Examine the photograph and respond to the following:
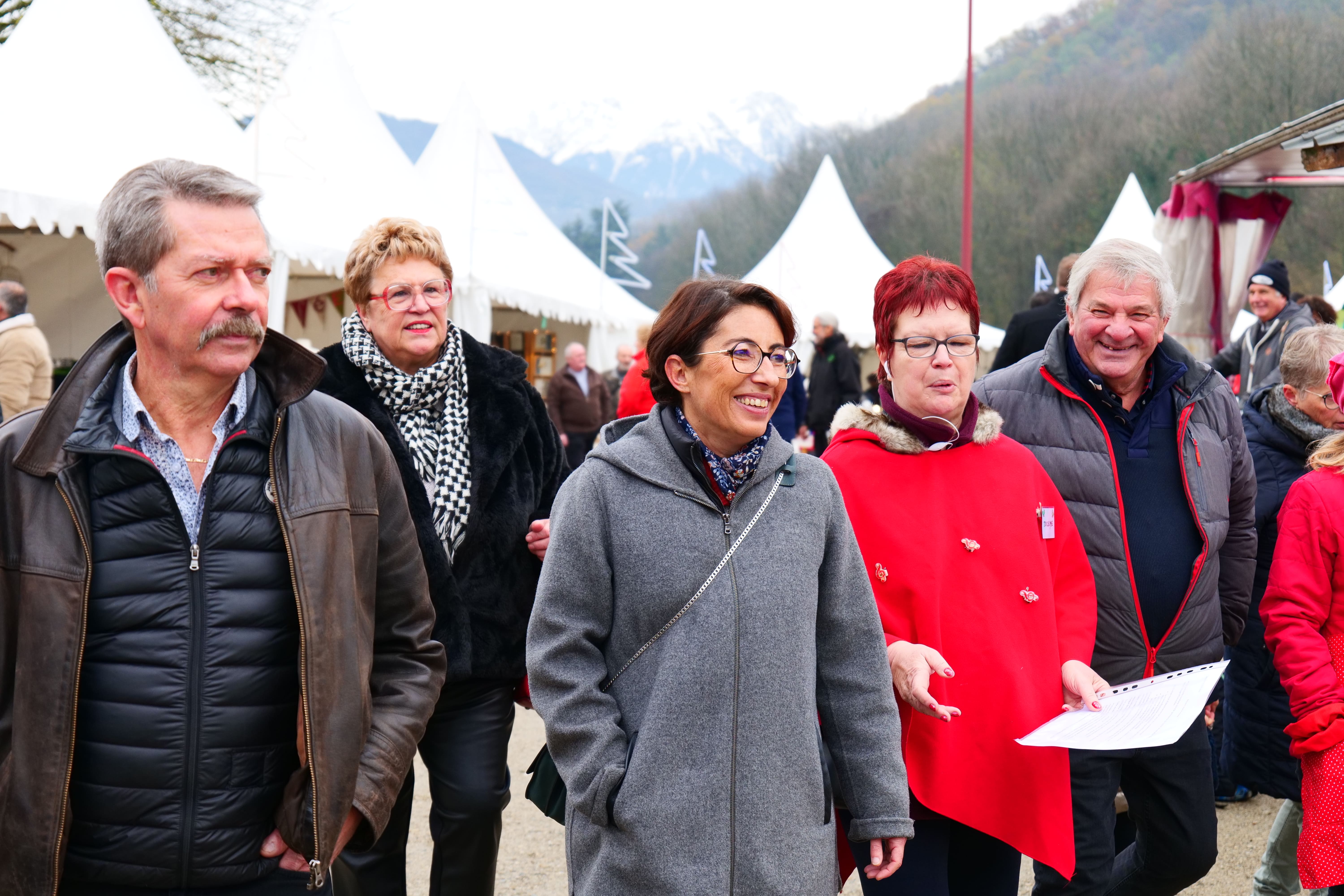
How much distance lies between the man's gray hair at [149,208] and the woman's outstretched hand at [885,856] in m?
1.68

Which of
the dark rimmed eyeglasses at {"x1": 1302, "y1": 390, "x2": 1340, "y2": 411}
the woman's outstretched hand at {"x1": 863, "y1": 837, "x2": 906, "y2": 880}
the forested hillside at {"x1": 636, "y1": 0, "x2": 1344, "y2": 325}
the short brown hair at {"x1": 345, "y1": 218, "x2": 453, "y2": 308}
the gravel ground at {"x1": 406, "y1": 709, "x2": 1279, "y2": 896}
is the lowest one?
the gravel ground at {"x1": 406, "y1": 709, "x2": 1279, "y2": 896}

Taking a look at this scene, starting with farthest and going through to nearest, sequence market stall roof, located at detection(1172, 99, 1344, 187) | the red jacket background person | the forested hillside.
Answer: the forested hillside, market stall roof, located at detection(1172, 99, 1344, 187), the red jacket background person

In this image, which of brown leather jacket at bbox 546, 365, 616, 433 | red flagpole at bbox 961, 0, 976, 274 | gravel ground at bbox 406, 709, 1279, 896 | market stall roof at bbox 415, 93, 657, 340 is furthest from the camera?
red flagpole at bbox 961, 0, 976, 274

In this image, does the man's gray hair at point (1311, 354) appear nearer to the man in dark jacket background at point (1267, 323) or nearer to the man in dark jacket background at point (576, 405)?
the man in dark jacket background at point (1267, 323)

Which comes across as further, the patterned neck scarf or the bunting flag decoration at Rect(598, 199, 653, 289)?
the bunting flag decoration at Rect(598, 199, 653, 289)

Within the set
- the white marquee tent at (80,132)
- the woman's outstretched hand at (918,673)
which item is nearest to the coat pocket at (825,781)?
the woman's outstretched hand at (918,673)

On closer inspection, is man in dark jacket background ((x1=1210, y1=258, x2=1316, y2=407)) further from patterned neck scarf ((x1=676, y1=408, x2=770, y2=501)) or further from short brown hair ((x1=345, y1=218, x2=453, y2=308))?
patterned neck scarf ((x1=676, y1=408, x2=770, y2=501))

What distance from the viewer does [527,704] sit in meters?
3.22

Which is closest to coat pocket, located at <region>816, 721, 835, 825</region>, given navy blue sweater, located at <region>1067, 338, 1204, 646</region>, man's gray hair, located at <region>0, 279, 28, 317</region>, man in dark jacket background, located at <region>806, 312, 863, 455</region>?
navy blue sweater, located at <region>1067, 338, 1204, 646</region>

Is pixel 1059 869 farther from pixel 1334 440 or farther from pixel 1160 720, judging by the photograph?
pixel 1334 440

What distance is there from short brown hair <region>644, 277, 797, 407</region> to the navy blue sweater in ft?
3.98

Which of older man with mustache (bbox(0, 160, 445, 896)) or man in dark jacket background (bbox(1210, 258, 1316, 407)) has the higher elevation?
man in dark jacket background (bbox(1210, 258, 1316, 407))

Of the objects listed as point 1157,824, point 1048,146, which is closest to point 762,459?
point 1157,824

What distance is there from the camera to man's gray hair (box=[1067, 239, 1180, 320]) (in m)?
3.05
